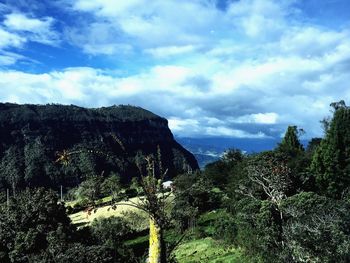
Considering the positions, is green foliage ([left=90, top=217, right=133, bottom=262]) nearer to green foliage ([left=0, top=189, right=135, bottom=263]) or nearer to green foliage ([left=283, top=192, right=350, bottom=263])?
green foliage ([left=0, top=189, right=135, bottom=263])

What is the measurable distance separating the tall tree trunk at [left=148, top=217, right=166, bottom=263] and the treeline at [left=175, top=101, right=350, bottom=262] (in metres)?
7.25

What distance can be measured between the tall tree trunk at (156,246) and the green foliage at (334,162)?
70897mm

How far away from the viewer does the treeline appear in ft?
116

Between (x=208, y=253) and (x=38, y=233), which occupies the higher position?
(x=38, y=233)

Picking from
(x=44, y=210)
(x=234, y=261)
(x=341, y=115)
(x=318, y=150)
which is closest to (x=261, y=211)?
(x=234, y=261)

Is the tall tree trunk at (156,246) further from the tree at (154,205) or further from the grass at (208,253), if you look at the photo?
the grass at (208,253)

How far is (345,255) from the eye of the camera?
3059 cm

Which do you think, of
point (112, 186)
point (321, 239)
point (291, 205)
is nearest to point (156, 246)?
point (112, 186)

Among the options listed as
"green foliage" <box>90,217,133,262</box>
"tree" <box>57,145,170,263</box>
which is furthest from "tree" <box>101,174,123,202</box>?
"green foliage" <box>90,217,133,262</box>

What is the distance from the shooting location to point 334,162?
84125mm

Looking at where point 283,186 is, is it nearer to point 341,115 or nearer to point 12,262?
point 12,262

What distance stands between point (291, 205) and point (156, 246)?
45.8m

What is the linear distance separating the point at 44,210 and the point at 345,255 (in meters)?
31.2

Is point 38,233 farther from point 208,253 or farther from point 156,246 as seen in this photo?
point 156,246
